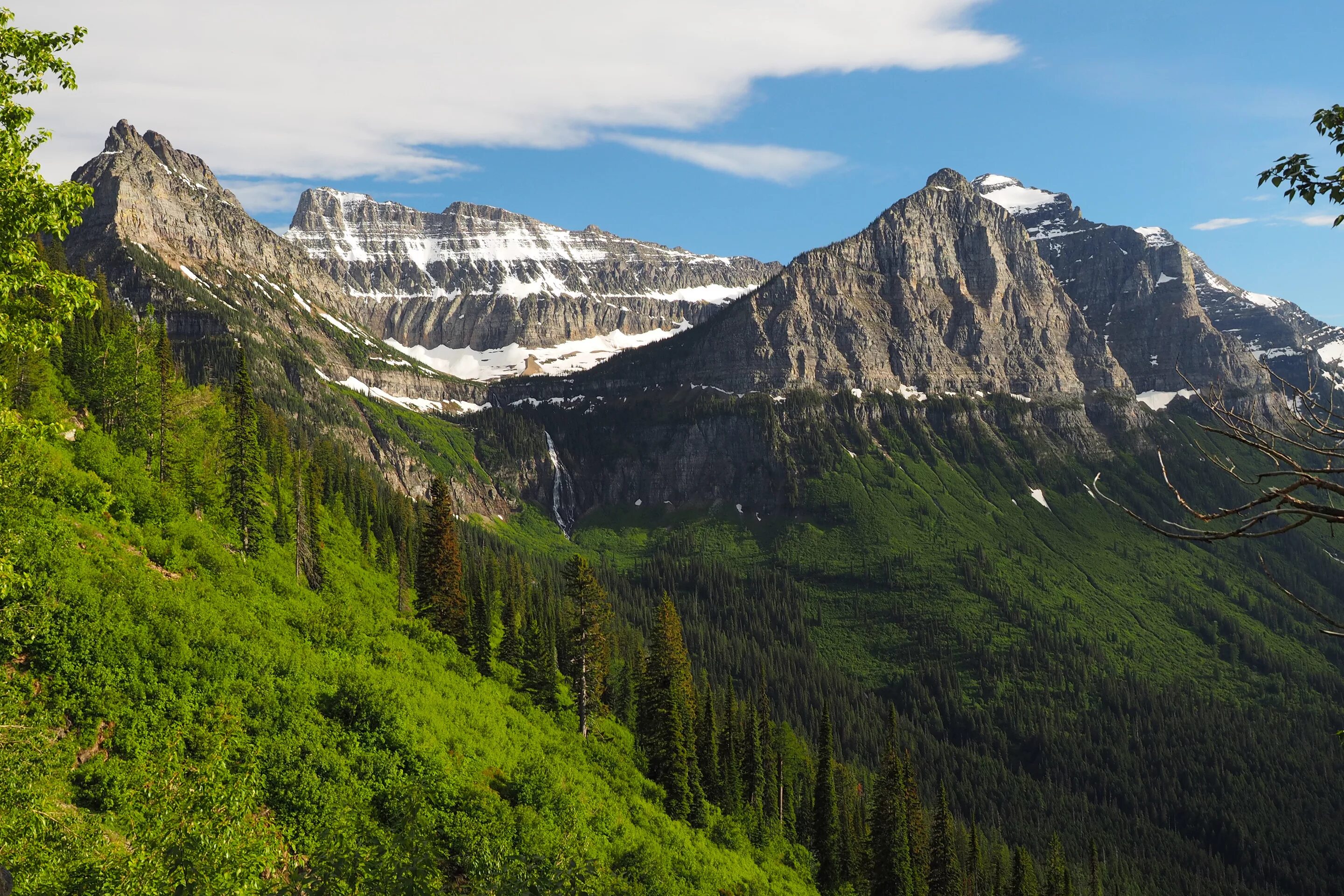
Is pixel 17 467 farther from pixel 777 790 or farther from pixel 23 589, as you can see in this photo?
pixel 777 790

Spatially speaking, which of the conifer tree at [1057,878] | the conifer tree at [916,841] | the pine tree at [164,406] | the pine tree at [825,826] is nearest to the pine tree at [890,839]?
the conifer tree at [916,841]

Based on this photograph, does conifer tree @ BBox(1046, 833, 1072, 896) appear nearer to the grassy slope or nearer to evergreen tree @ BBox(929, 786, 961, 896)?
evergreen tree @ BBox(929, 786, 961, 896)

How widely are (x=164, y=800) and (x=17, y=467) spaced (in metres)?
10.5

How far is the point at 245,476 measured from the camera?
68562 millimetres

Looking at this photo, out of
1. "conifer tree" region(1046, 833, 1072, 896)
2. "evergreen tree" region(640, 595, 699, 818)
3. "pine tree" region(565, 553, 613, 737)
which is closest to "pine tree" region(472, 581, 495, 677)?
"pine tree" region(565, 553, 613, 737)

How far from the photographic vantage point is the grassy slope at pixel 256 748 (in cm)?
2144

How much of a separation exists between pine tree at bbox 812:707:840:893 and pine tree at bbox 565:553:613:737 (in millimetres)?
27883

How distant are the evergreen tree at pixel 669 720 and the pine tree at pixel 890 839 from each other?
826 inches

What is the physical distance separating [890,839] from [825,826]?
6270mm

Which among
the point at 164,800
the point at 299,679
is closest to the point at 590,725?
the point at 299,679

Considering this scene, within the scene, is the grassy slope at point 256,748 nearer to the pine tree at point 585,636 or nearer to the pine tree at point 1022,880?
the pine tree at point 585,636

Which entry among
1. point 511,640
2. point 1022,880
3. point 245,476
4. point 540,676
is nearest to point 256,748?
point 540,676

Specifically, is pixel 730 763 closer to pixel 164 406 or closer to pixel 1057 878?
pixel 1057 878

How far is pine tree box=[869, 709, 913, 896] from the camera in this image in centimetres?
8250
